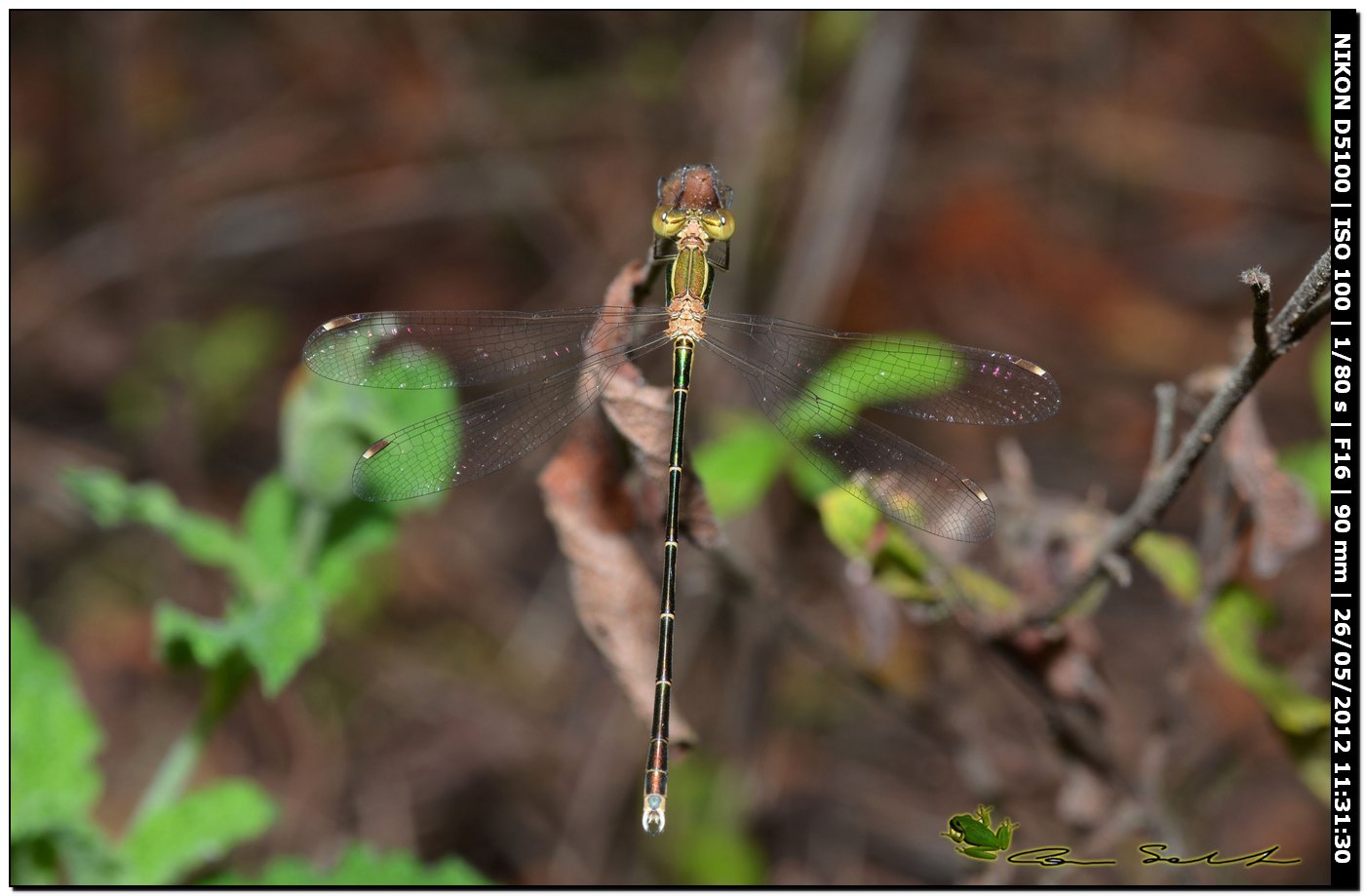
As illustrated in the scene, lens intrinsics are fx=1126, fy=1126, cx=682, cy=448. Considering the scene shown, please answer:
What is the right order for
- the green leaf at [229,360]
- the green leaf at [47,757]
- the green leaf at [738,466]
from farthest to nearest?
the green leaf at [229,360] → the green leaf at [738,466] → the green leaf at [47,757]

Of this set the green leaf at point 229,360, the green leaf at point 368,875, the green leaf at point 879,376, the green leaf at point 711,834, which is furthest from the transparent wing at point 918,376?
the green leaf at point 229,360

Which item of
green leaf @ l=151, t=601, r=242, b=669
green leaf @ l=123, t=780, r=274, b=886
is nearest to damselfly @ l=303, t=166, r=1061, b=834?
green leaf @ l=151, t=601, r=242, b=669

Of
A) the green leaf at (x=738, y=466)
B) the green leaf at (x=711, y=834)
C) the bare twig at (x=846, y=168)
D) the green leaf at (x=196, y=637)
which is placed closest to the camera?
the green leaf at (x=196, y=637)

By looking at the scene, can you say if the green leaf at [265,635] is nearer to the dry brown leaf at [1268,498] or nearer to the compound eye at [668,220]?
the compound eye at [668,220]

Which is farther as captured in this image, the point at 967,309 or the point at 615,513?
the point at 967,309

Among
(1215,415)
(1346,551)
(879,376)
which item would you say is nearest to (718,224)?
(879,376)

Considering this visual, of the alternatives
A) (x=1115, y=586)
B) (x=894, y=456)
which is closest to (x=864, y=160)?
(x=1115, y=586)

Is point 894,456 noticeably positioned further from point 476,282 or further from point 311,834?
point 476,282
